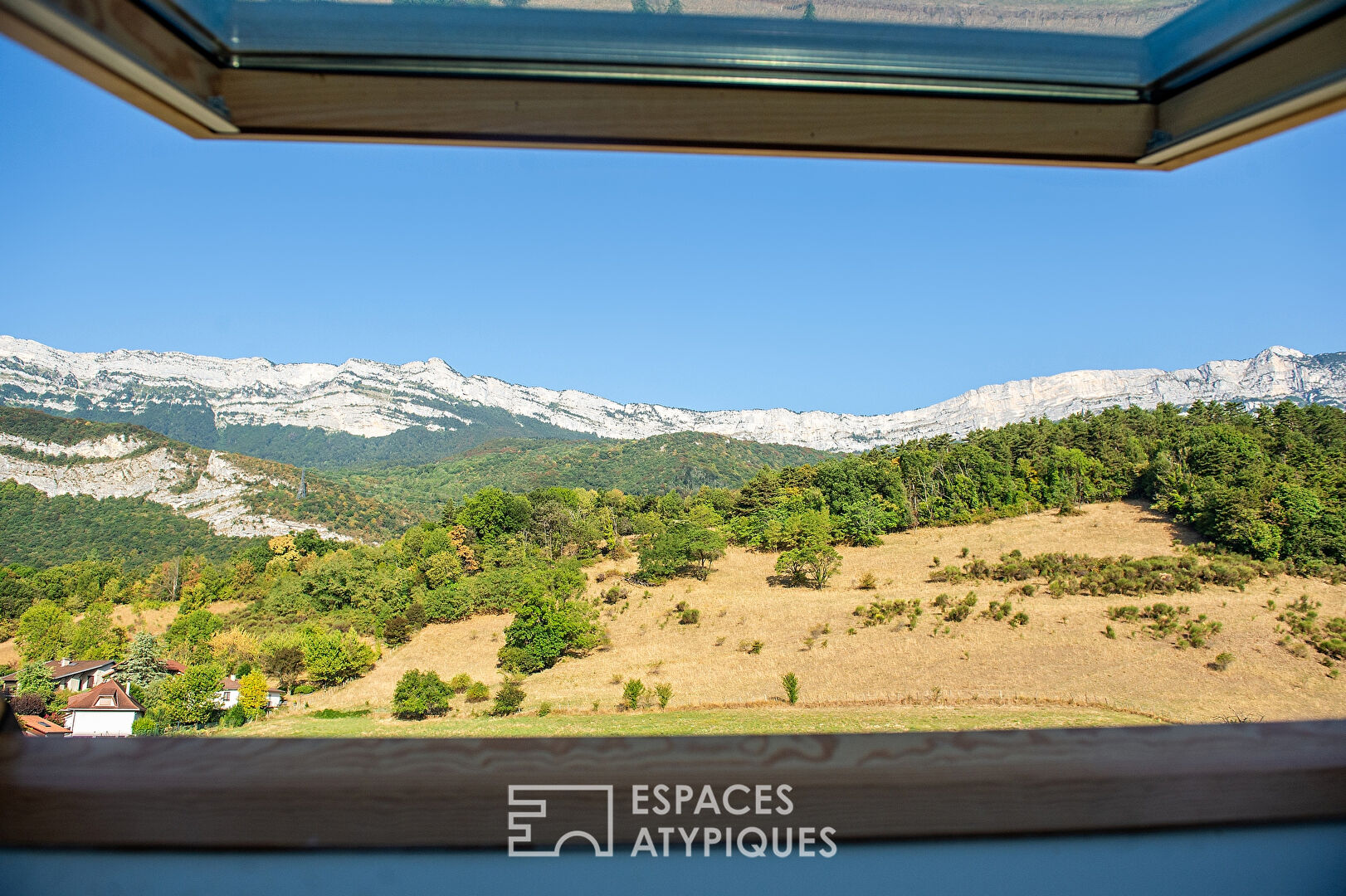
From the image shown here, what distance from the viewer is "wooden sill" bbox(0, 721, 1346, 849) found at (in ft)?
2.38

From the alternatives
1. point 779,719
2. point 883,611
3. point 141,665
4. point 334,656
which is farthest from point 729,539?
point 141,665

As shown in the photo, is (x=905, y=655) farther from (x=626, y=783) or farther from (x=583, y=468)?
(x=626, y=783)

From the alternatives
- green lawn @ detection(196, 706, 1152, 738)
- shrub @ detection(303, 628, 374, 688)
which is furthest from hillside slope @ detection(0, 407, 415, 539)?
green lawn @ detection(196, 706, 1152, 738)

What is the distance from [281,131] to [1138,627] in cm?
968

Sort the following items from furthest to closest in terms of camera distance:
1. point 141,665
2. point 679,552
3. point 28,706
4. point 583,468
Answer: point 583,468 → point 679,552 → point 141,665 → point 28,706

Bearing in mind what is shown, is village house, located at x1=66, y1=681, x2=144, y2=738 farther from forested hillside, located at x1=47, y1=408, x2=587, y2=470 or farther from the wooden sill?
forested hillside, located at x1=47, y1=408, x2=587, y2=470

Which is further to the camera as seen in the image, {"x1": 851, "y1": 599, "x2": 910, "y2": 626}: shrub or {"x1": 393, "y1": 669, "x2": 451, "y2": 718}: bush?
{"x1": 851, "y1": 599, "x2": 910, "y2": 626}: shrub

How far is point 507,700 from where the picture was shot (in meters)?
6.23

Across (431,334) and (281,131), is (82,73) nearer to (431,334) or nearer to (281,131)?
(281,131)

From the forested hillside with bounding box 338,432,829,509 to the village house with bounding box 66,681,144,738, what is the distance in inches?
263

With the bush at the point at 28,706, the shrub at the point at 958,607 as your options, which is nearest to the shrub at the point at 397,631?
the bush at the point at 28,706

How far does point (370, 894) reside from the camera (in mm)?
704

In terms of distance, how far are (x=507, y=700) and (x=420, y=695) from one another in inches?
38.5

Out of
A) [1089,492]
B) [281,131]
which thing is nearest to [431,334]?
[1089,492]
